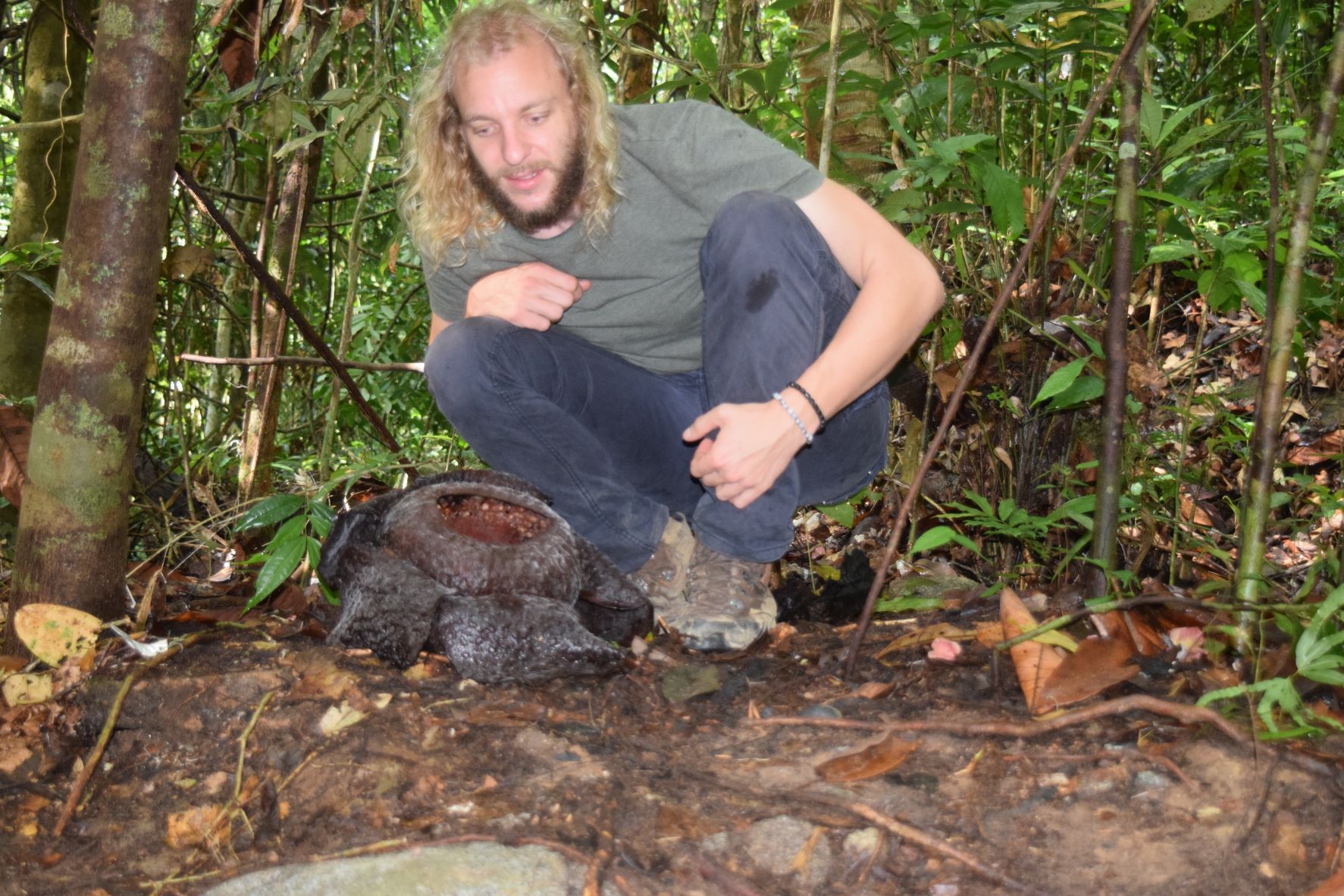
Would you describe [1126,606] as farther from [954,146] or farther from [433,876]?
[433,876]

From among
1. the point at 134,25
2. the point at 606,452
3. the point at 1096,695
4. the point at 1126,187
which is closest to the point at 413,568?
the point at 606,452

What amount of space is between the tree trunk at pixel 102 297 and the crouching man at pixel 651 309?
714 millimetres

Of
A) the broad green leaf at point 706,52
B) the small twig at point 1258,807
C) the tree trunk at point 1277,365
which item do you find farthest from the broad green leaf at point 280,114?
the small twig at point 1258,807

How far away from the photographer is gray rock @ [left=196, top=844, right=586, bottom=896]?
4.70ft

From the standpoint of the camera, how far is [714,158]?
2.45 m

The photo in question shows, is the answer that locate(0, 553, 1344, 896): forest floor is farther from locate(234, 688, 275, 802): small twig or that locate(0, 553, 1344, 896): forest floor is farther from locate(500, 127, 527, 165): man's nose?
locate(500, 127, 527, 165): man's nose

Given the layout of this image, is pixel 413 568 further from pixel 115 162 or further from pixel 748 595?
pixel 115 162

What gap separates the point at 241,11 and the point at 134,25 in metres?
1.04

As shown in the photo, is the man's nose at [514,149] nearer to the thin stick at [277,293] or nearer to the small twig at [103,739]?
the thin stick at [277,293]

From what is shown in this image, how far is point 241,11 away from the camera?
2.91 meters

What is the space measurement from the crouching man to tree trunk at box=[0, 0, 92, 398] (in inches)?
72.6

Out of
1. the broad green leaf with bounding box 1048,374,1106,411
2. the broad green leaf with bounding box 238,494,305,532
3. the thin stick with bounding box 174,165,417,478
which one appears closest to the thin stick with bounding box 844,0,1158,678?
the broad green leaf with bounding box 1048,374,1106,411

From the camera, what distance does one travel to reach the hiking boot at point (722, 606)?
7.73 feet

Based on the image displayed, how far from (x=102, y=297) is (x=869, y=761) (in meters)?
1.53
